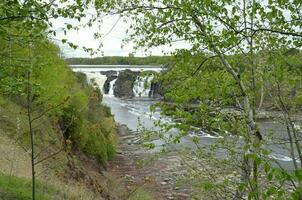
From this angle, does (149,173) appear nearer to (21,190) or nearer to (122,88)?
(21,190)

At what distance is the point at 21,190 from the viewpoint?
898cm

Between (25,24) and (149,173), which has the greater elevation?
(25,24)

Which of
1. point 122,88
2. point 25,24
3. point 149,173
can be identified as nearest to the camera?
point 25,24

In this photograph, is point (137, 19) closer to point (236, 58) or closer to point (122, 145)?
point (236, 58)

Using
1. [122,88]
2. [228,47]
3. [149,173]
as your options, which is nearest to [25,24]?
[228,47]

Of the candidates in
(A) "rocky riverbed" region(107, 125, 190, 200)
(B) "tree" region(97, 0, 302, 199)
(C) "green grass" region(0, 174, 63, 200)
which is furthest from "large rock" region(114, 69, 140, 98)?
(B) "tree" region(97, 0, 302, 199)

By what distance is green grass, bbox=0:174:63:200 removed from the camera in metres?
8.46

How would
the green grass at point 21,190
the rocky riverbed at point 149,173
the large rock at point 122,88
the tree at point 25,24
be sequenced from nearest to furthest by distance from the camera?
→ the tree at point 25,24
the green grass at point 21,190
the rocky riverbed at point 149,173
the large rock at point 122,88

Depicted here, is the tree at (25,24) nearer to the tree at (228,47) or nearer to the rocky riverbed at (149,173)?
the tree at (228,47)

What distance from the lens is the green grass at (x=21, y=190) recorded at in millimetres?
8461

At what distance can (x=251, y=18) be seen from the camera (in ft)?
19.3

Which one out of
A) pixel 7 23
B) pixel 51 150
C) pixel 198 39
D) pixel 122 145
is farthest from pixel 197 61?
pixel 122 145

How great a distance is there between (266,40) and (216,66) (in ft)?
3.21

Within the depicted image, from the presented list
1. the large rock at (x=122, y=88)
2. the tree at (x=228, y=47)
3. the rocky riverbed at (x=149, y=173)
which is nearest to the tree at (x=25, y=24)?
the tree at (x=228, y=47)
